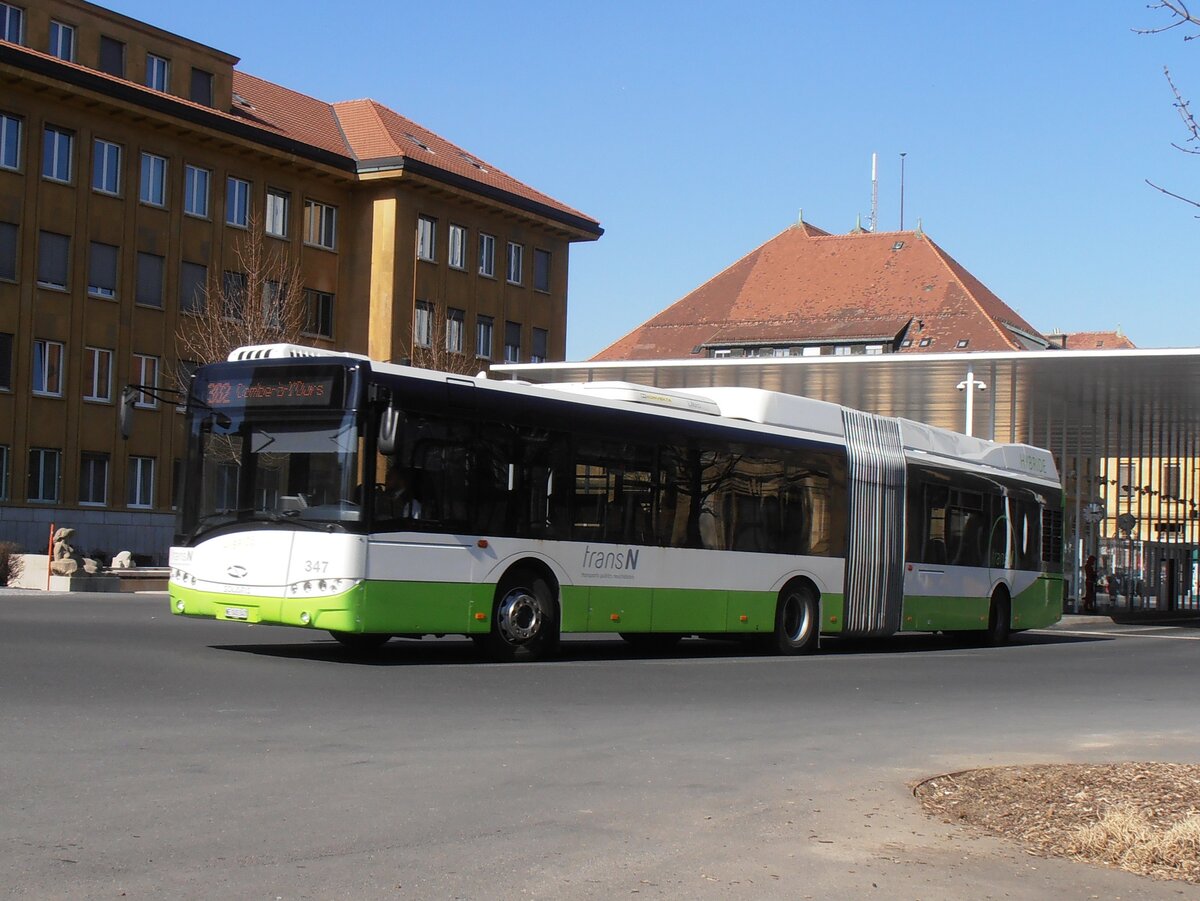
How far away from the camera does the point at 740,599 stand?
19.5 m

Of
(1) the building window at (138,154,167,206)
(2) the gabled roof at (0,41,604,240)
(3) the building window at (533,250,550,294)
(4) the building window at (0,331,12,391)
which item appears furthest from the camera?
(3) the building window at (533,250,550,294)

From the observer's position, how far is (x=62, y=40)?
46.2 meters

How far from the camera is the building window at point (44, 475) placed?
44.2 m

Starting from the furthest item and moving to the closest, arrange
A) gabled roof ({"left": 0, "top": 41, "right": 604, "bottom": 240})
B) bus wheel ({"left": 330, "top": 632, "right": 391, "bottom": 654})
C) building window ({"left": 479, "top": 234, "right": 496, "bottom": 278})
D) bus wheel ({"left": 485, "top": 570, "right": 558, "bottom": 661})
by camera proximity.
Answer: building window ({"left": 479, "top": 234, "right": 496, "bottom": 278})
gabled roof ({"left": 0, "top": 41, "right": 604, "bottom": 240})
bus wheel ({"left": 330, "top": 632, "right": 391, "bottom": 654})
bus wheel ({"left": 485, "top": 570, "right": 558, "bottom": 661})

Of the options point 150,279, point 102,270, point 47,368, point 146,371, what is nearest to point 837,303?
point 150,279

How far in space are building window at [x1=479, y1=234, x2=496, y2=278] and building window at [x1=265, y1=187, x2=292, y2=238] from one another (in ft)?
28.4

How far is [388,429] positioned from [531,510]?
226 centimetres

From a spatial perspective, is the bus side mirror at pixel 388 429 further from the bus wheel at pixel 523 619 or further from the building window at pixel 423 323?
the building window at pixel 423 323

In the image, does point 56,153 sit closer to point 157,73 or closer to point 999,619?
point 157,73

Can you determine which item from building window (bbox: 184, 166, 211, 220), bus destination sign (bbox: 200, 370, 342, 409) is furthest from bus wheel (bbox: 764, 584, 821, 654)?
building window (bbox: 184, 166, 211, 220)

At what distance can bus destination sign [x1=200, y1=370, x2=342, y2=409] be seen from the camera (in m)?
15.0

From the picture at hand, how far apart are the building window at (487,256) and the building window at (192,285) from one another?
12.6m

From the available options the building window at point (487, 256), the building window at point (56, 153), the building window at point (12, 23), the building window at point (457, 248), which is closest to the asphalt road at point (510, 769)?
the building window at point (56, 153)

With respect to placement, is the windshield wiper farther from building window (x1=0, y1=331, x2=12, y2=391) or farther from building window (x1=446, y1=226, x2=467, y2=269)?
building window (x1=446, y1=226, x2=467, y2=269)
